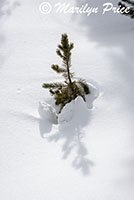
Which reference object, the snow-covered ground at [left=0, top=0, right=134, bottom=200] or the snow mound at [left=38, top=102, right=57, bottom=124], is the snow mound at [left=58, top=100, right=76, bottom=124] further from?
the snow mound at [left=38, top=102, right=57, bottom=124]

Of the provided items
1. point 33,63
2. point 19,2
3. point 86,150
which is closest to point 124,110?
point 86,150

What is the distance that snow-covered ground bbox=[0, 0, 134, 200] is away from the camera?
11.9 ft

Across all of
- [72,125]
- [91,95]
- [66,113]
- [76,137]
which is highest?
[91,95]

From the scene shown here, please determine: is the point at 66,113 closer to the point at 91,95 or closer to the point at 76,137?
the point at 76,137

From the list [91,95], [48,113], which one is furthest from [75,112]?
[91,95]

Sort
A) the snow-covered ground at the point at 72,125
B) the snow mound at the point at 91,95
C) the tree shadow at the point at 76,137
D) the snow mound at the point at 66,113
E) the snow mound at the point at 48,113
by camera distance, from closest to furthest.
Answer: the snow-covered ground at the point at 72,125
the tree shadow at the point at 76,137
the snow mound at the point at 66,113
the snow mound at the point at 48,113
the snow mound at the point at 91,95

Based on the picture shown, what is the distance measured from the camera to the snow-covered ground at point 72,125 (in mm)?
3631

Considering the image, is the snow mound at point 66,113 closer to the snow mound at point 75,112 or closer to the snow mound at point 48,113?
the snow mound at point 75,112

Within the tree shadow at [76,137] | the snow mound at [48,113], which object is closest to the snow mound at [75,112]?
the tree shadow at [76,137]

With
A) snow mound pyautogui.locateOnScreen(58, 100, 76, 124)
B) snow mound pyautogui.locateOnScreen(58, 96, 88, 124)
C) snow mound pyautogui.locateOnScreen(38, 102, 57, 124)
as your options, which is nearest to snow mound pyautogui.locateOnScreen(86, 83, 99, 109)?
snow mound pyautogui.locateOnScreen(58, 96, 88, 124)

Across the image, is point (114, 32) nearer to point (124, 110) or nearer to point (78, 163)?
point (124, 110)

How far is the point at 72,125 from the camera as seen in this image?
4.58 metres

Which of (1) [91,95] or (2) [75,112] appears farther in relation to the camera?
(1) [91,95]

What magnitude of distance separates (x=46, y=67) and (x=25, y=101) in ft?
4.34
